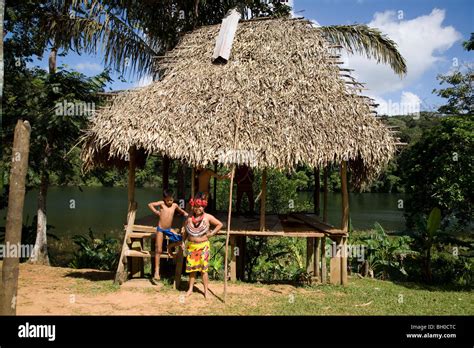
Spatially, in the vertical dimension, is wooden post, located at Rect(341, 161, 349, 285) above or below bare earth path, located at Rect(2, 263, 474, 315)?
above

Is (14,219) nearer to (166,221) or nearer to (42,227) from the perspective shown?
(166,221)

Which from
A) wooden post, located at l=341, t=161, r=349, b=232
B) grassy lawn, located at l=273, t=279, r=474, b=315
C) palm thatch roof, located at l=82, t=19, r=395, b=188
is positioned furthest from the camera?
wooden post, located at l=341, t=161, r=349, b=232

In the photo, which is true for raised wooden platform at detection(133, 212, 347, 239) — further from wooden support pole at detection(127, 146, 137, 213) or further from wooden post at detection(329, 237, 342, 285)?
wooden support pole at detection(127, 146, 137, 213)

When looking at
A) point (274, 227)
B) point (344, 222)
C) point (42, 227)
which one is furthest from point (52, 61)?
point (344, 222)

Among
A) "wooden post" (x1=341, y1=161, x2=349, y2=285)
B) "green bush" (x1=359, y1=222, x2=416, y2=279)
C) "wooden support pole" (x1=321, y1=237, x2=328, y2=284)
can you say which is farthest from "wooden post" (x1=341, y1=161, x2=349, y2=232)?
"green bush" (x1=359, y1=222, x2=416, y2=279)

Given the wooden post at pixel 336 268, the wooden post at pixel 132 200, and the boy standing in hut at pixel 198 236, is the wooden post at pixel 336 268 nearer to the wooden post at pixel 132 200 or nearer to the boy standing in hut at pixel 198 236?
the boy standing in hut at pixel 198 236

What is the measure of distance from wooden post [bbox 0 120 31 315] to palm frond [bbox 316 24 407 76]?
26.0ft

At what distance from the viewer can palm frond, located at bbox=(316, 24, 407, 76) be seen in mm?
9609

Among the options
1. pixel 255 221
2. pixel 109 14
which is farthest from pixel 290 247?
pixel 109 14

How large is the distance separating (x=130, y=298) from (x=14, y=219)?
2.49m

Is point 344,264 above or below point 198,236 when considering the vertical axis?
below

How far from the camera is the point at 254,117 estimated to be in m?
6.71

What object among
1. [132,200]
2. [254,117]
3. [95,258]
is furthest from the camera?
[95,258]
